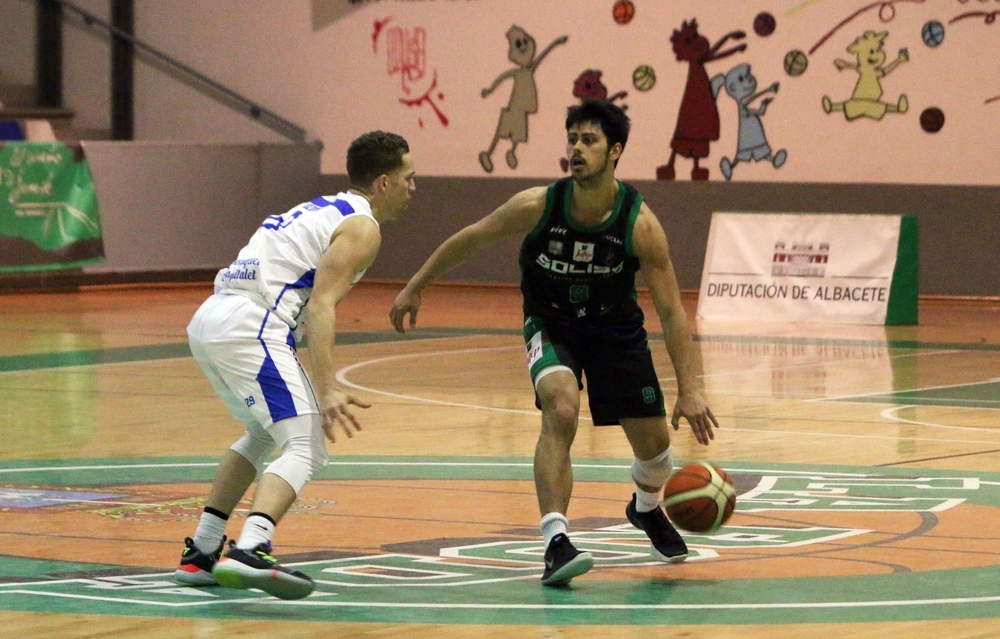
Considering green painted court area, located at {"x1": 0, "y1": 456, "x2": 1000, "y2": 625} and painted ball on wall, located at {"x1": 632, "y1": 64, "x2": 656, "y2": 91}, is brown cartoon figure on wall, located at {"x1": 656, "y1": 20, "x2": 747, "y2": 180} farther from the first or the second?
green painted court area, located at {"x1": 0, "y1": 456, "x2": 1000, "y2": 625}

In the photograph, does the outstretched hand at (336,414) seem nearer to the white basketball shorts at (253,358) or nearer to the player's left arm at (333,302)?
the player's left arm at (333,302)

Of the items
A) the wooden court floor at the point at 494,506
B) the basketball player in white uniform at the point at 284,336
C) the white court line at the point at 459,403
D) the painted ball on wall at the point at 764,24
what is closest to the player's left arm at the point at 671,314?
the wooden court floor at the point at 494,506

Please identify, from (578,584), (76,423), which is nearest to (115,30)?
(76,423)

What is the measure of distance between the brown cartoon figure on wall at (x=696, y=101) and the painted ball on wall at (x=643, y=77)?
0.46 metres

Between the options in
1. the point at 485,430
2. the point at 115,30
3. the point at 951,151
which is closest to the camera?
→ the point at 485,430

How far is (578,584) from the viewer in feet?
22.7

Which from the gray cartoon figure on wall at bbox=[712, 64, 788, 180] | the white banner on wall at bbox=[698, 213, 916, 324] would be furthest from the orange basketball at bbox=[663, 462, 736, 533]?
the gray cartoon figure on wall at bbox=[712, 64, 788, 180]

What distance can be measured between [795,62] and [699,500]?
1741 cm

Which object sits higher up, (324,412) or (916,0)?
(916,0)

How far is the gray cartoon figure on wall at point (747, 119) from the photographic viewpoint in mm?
24203

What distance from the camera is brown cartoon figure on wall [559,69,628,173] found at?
25.4 metres

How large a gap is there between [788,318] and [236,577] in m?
14.9

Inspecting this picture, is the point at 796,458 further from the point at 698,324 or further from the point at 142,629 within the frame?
the point at 698,324

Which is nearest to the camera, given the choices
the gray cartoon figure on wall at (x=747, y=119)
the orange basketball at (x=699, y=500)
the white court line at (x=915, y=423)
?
the orange basketball at (x=699, y=500)
